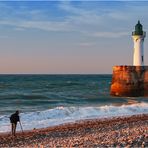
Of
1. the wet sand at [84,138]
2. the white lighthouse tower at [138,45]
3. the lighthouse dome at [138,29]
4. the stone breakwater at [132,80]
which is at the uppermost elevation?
the lighthouse dome at [138,29]

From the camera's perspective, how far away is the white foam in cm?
1815

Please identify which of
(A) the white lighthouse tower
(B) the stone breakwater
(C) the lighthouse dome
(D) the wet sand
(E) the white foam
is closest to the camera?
(D) the wet sand

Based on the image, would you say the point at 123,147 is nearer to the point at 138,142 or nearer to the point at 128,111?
the point at 138,142

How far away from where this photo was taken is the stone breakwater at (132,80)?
3372 centimetres

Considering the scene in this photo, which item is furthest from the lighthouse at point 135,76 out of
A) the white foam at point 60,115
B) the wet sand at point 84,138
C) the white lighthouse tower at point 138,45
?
the wet sand at point 84,138

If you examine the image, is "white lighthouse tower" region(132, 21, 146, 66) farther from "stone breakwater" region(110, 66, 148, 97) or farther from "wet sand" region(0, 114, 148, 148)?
"wet sand" region(0, 114, 148, 148)

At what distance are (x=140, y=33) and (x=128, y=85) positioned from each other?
186 inches

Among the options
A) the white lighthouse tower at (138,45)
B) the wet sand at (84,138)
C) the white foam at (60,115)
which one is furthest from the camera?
the white lighthouse tower at (138,45)

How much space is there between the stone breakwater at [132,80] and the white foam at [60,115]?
7.43 meters

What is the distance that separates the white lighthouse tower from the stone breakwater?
3.90 ft

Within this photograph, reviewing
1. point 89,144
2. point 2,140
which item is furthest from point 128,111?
point 89,144

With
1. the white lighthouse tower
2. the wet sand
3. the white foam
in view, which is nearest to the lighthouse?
the white lighthouse tower

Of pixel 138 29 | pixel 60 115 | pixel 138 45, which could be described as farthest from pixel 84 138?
A: pixel 138 29

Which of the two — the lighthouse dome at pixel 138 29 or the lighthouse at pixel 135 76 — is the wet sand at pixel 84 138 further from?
the lighthouse dome at pixel 138 29
